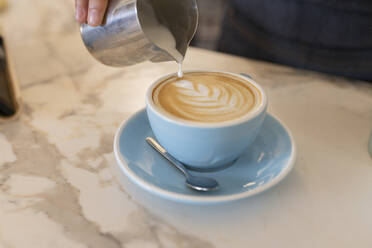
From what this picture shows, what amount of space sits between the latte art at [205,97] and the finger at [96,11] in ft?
0.59

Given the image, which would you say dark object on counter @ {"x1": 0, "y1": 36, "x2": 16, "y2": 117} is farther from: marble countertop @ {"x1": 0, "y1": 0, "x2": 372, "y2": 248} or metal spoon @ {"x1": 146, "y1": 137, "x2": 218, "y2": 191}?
metal spoon @ {"x1": 146, "y1": 137, "x2": 218, "y2": 191}

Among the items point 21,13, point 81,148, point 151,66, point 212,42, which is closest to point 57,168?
point 81,148

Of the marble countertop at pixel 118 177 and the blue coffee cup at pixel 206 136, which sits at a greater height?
the blue coffee cup at pixel 206 136

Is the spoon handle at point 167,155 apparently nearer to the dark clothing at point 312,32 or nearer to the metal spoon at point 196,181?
the metal spoon at point 196,181

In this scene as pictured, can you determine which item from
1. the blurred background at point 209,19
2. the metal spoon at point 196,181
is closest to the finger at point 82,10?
the metal spoon at point 196,181

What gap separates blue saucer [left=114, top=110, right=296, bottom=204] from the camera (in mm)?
569

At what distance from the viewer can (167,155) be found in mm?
678

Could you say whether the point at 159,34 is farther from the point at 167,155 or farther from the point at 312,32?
the point at 312,32

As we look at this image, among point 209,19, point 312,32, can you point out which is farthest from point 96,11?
point 209,19

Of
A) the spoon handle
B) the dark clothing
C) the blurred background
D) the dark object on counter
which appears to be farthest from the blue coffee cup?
the blurred background

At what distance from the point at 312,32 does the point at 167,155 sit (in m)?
0.70

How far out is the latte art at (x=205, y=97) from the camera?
643 millimetres

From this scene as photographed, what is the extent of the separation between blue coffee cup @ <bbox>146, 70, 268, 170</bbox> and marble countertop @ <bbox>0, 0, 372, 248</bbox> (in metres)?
0.09

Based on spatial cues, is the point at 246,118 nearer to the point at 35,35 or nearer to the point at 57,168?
the point at 57,168
